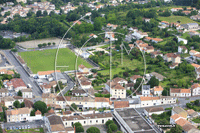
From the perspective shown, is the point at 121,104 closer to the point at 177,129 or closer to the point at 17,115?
the point at 177,129

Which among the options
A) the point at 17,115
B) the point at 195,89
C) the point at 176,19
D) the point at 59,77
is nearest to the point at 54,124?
the point at 17,115

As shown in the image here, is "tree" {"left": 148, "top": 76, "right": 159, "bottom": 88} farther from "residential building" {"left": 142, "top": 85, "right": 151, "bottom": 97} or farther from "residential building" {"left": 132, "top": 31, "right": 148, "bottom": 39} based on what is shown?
"residential building" {"left": 132, "top": 31, "right": 148, "bottom": 39}

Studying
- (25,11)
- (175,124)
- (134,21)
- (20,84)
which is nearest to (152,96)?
(175,124)

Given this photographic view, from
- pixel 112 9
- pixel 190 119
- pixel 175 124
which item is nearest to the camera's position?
pixel 175 124

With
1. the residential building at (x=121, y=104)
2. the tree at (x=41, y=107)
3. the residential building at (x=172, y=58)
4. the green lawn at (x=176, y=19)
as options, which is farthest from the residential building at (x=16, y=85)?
the green lawn at (x=176, y=19)

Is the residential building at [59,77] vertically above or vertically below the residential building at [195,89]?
above

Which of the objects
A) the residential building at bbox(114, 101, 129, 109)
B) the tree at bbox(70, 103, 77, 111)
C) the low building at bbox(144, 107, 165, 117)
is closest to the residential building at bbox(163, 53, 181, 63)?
the low building at bbox(144, 107, 165, 117)

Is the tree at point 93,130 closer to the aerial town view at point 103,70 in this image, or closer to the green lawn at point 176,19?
the aerial town view at point 103,70

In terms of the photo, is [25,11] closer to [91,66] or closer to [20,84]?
[91,66]
